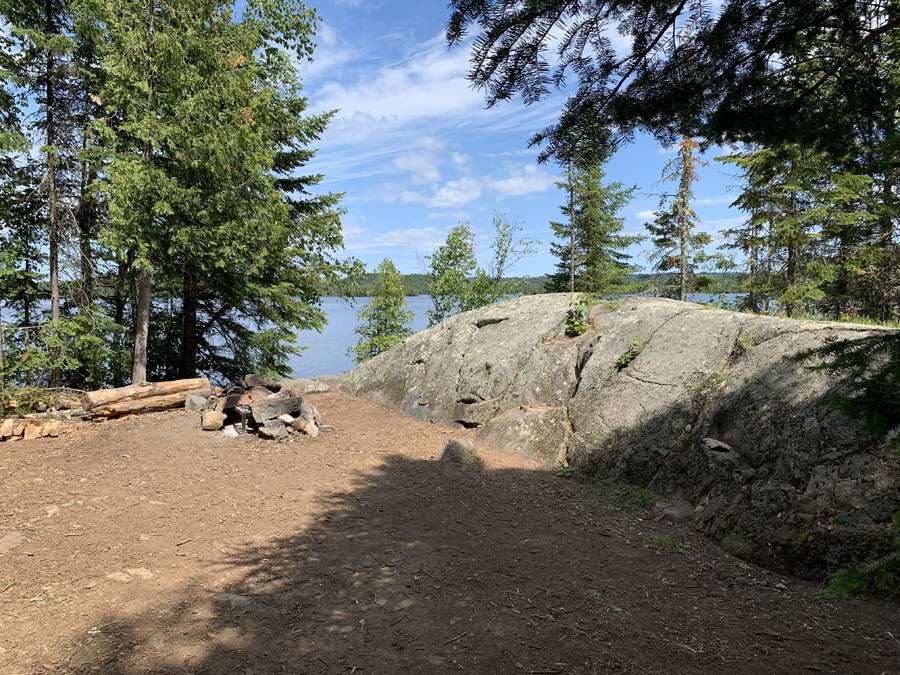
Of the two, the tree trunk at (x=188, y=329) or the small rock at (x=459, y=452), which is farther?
the tree trunk at (x=188, y=329)

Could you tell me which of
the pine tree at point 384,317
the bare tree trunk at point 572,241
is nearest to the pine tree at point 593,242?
the bare tree trunk at point 572,241

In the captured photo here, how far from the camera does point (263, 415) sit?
834cm

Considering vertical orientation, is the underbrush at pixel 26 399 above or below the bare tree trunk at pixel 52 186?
below

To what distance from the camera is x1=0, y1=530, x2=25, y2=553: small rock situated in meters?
4.49

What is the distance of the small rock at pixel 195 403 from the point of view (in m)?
9.67

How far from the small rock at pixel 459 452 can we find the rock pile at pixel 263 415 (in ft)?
8.80

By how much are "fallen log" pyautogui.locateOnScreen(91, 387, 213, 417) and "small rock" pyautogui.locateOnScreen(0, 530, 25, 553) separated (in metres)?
4.79

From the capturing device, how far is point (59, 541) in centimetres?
465

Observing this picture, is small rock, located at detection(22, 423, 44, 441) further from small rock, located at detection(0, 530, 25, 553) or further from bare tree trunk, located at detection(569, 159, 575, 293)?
bare tree trunk, located at detection(569, 159, 575, 293)

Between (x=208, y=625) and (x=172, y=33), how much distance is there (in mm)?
11676

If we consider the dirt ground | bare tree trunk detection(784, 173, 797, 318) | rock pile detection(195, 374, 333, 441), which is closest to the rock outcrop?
the dirt ground

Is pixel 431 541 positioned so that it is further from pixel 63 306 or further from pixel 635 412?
pixel 63 306

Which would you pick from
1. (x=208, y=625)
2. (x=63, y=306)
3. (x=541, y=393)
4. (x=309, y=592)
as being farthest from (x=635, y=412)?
(x=63, y=306)

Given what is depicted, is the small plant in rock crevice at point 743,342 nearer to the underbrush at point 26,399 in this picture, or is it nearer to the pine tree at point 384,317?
the underbrush at point 26,399
